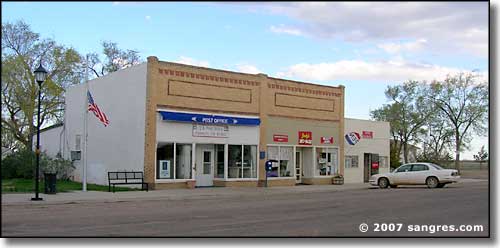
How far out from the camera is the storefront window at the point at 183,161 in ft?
95.7

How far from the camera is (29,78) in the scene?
44062 millimetres

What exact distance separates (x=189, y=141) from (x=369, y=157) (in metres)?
16.8

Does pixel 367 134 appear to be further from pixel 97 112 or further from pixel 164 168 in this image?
pixel 97 112

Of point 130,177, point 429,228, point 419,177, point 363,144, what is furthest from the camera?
point 363,144

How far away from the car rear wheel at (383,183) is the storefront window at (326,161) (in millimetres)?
4466

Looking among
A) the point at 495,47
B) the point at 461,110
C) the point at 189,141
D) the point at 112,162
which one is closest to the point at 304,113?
the point at 189,141

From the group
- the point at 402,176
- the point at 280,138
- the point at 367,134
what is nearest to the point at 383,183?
the point at 402,176

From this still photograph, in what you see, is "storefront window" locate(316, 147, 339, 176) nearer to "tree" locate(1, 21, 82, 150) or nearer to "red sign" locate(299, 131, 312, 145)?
"red sign" locate(299, 131, 312, 145)

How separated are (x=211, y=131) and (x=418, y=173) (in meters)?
11.1

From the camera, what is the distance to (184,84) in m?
29.1

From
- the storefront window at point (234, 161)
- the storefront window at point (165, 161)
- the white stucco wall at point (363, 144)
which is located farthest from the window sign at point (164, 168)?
the white stucco wall at point (363, 144)

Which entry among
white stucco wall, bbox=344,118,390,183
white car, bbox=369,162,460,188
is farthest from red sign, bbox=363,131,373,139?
white car, bbox=369,162,460,188

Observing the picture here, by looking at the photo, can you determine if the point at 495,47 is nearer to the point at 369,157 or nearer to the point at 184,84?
the point at 184,84

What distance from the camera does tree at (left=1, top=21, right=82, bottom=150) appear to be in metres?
42.6
